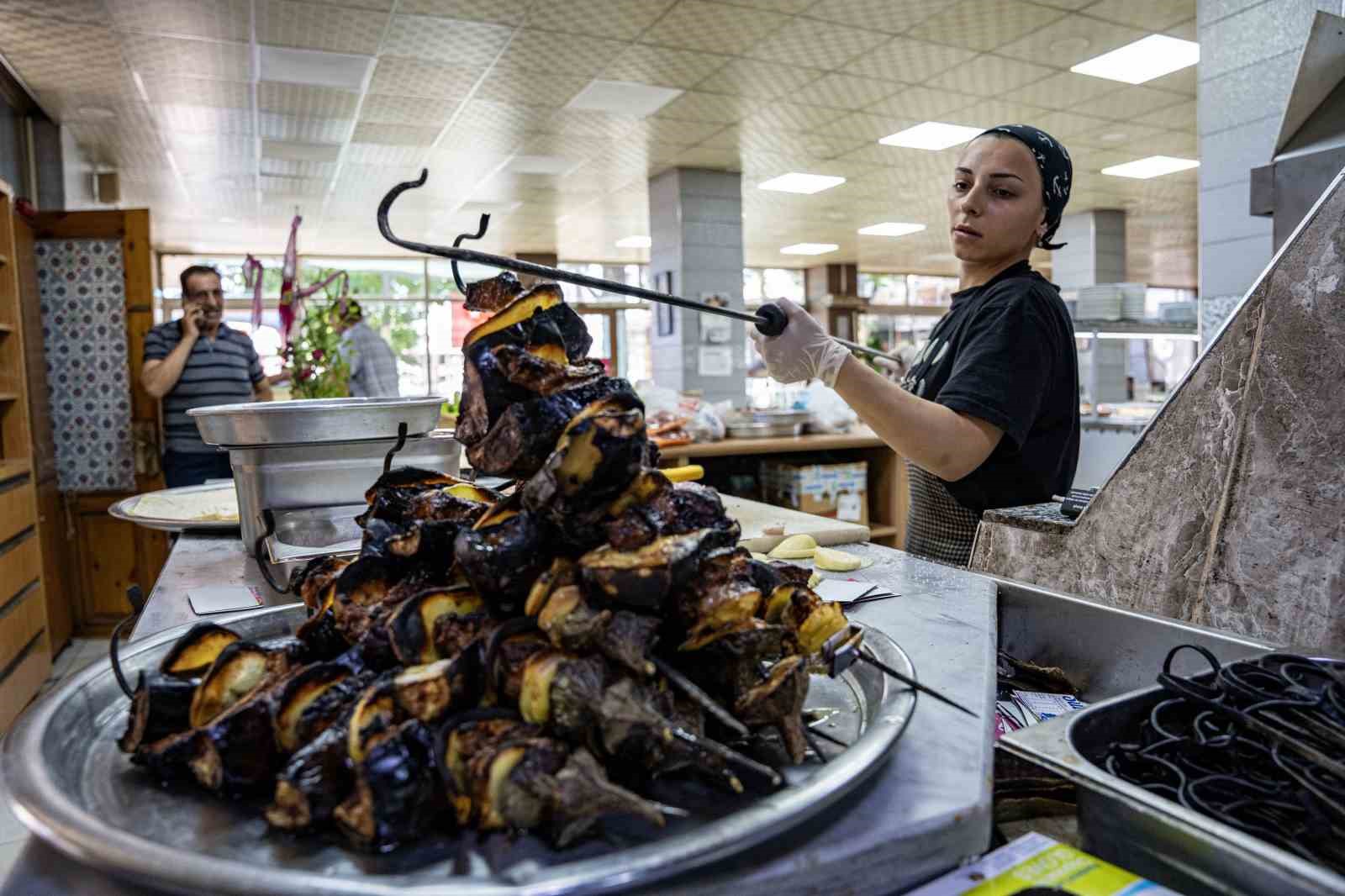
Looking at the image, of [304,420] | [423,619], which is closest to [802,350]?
[304,420]

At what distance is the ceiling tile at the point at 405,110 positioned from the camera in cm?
683

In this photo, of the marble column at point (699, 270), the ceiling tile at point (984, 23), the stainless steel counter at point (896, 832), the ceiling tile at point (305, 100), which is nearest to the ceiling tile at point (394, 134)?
the ceiling tile at point (305, 100)

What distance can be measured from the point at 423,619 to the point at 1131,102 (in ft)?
26.4

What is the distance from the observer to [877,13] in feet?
17.5

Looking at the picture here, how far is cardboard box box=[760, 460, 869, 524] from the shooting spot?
5184mm

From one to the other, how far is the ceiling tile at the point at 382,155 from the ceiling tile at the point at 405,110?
0.65 metres

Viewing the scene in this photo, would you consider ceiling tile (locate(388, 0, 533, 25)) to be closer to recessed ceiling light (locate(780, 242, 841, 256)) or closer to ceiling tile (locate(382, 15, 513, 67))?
ceiling tile (locate(382, 15, 513, 67))

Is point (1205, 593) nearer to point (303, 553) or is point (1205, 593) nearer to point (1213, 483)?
point (1213, 483)

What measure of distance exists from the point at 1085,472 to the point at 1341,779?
4799mm

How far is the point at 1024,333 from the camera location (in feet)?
5.68

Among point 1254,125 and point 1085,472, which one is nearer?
point 1254,125

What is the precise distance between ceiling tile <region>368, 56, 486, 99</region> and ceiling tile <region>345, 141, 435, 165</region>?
141cm

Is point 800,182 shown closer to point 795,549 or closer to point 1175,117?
point 1175,117

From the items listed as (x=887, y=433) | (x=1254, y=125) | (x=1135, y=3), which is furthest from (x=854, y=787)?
(x=1135, y=3)
